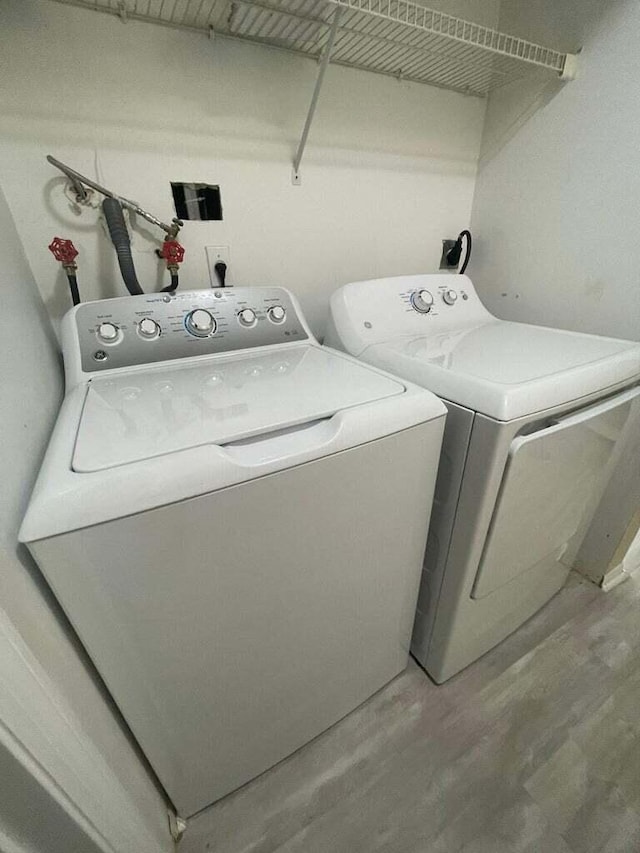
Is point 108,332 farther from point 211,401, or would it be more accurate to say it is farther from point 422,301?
point 422,301

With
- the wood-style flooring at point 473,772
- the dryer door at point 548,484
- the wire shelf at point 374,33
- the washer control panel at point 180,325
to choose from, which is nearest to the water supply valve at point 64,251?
the washer control panel at point 180,325

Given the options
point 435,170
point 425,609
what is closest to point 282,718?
point 425,609

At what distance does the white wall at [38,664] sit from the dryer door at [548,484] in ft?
2.60

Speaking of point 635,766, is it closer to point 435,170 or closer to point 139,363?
point 139,363

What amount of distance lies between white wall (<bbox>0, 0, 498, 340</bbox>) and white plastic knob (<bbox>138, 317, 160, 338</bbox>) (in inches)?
9.9

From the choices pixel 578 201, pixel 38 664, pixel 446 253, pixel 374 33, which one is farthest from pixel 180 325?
pixel 578 201

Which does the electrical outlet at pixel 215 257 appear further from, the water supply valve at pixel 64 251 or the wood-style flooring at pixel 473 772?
the wood-style flooring at pixel 473 772

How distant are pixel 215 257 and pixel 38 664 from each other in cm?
104

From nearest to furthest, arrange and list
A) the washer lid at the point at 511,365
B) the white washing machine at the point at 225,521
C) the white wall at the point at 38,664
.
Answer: the white wall at the point at 38,664, the white washing machine at the point at 225,521, the washer lid at the point at 511,365

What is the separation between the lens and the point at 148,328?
0.86m

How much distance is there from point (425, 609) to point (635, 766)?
64 centimetres

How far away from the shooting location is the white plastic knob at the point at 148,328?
0.86 m

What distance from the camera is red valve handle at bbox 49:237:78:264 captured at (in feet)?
2.79

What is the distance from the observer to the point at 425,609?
1.05 meters
